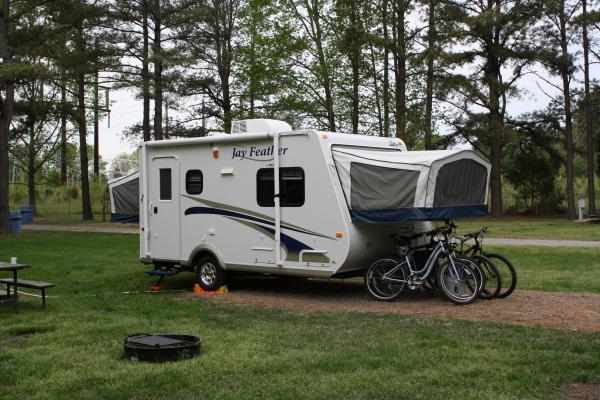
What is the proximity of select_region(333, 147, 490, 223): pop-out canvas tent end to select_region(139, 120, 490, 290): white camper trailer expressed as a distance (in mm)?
14

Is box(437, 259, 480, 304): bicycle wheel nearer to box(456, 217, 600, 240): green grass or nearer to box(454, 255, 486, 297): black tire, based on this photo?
box(454, 255, 486, 297): black tire

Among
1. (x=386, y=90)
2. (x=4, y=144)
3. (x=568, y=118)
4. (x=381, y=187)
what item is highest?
(x=386, y=90)

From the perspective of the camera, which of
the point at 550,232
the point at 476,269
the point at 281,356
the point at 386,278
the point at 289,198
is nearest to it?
the point at 281,356

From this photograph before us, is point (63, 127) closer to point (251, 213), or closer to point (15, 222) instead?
point (15, 222)

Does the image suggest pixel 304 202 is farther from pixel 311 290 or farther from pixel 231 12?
pixel 231 12

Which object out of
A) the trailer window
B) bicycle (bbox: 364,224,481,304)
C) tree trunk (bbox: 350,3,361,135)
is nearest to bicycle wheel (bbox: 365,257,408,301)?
bicycle (bbox: 364,224,481,304)

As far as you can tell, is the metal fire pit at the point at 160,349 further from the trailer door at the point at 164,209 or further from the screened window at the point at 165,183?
the screened window at the point at 165,183

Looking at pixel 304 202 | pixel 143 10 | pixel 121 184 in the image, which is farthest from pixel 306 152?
pixel 143 10

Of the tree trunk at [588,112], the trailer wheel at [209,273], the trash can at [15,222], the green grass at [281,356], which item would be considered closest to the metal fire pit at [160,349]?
the green grass at [281,356]

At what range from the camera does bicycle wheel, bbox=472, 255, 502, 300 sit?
29.7 feet

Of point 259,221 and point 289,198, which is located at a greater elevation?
point 289,198

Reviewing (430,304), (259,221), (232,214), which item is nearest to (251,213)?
(259,221)

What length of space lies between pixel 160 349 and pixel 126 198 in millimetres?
6791

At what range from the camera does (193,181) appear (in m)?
11.2
